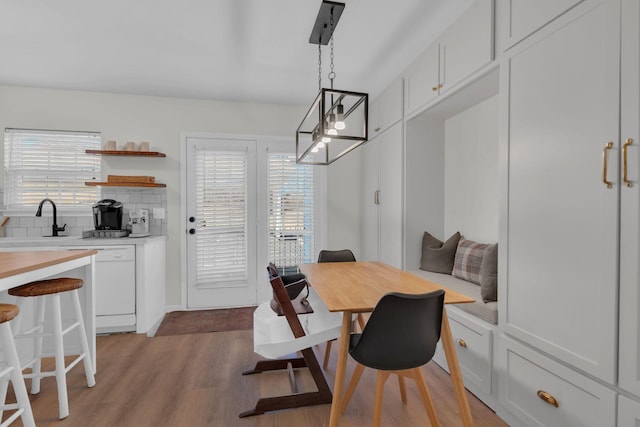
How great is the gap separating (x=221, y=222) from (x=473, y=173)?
2.81 m

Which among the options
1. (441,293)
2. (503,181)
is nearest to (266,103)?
(503,181)

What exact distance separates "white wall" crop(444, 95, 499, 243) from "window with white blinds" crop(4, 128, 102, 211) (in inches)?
152

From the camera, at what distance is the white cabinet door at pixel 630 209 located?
Answer: 1.17 m

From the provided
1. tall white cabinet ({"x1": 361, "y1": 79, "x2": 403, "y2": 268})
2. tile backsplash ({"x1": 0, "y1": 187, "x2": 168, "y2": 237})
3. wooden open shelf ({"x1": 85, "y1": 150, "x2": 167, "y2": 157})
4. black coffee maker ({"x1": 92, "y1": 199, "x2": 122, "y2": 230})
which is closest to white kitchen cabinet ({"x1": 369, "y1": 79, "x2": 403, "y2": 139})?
tall white cabinet ({"x1": 361, "y1": 79, "x2": 403, "y2": 268})

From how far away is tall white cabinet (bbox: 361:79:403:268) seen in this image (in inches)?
126

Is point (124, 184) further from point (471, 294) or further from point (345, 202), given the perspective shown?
point (471, 294)

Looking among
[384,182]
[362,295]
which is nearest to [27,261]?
[362,295]

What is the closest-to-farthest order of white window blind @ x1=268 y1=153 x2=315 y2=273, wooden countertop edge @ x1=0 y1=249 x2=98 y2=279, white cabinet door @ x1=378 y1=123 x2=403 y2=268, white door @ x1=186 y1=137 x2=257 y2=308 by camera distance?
wooden countertop edge @ x1=0 y1=249 x2=98 y2=279 < white cabinet door @ x1=378 y1=123 x2=403 y2=268 < white door @ x1=186 y1=137 x2=257 y2=308 < white window blind @ x1=268 y1=153 x2=315 y2=273

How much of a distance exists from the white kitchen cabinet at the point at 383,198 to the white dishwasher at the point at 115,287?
255cm

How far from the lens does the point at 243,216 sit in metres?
3.97

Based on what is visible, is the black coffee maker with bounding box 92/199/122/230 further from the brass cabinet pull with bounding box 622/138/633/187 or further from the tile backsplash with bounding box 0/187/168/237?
the brass cabinet pull with bounding box 622/138/633/187

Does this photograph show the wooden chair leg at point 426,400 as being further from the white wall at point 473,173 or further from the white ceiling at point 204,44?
the white ceiling at point 204,44

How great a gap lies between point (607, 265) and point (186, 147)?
12.8 ft

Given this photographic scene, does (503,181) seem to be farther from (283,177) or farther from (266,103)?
(266,103)
